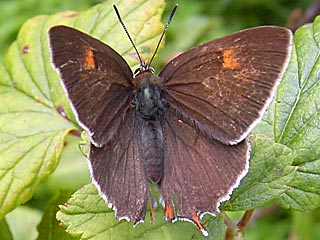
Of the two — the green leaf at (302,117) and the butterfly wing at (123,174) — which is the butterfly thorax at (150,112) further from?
the green leaf at (302,117)

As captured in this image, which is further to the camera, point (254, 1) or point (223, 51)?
point (254, 1)

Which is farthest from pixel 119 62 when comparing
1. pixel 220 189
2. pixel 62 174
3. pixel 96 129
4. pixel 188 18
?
pixel 188 18

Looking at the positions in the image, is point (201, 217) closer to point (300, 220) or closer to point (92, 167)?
point (92, 167)

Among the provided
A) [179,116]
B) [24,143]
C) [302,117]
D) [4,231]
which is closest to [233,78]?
[179,116]

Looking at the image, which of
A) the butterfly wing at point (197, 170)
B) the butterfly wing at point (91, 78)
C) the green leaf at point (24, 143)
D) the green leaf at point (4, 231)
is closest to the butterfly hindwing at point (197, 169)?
the butterfly wing at point (197, 170)

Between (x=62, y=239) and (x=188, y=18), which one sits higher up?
(x=62, y=239)
